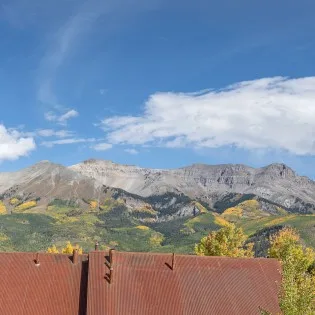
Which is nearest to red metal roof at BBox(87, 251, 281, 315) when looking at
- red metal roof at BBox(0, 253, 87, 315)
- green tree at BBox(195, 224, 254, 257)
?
red metal roof at BBox(0, 253, 87, 315)

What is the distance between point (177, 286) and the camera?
4753 centimetres

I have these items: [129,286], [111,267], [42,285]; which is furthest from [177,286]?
[42,285]

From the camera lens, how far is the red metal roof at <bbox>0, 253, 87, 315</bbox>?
45.0 meters

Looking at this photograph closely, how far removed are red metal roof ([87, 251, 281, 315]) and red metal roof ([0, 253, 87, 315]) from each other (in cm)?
254

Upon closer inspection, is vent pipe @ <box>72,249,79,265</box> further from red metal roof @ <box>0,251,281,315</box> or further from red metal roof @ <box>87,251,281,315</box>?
red metal roof @ <box>87,251,281,315</box>

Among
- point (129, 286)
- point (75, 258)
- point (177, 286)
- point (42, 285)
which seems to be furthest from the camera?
point (75, 258)

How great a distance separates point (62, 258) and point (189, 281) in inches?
526

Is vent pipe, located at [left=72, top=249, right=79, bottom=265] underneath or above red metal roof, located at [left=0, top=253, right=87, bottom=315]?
above

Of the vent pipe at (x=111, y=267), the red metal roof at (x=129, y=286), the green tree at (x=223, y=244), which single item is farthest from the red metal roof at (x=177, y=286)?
the green tree at (x=223, y=244)

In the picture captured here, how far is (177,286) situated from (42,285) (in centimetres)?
1324

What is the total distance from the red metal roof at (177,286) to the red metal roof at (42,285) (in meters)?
2.54

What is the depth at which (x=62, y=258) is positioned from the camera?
50.2 metres

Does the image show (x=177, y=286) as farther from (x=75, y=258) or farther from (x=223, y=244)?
(x=223, y=244)

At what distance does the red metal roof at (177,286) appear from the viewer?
44.5 m
